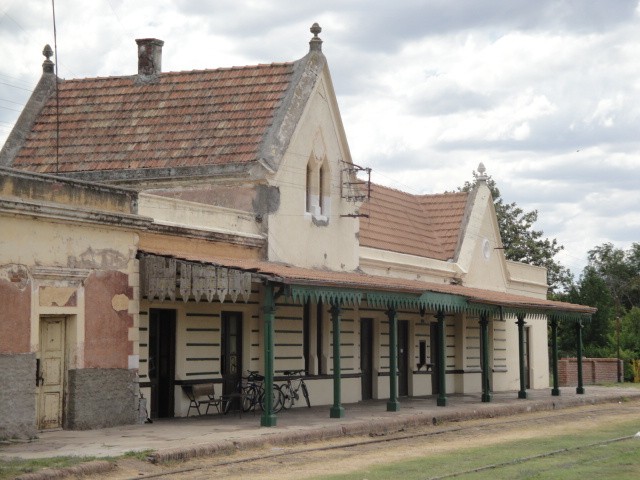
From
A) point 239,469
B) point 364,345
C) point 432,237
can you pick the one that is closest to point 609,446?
point 239,469

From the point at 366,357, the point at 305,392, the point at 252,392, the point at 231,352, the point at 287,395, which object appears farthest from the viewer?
the point at 366,357

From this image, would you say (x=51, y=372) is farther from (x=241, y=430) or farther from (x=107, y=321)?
(x=241, y=430)

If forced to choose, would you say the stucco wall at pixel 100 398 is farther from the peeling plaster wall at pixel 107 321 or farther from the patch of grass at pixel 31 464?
the patch of grass at pixel 31 464

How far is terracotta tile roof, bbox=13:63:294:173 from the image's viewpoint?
82.6 ft

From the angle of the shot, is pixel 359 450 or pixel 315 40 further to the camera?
pixel 315 40

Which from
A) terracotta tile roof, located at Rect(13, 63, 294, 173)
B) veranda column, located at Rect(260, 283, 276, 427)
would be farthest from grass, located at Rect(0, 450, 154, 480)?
terracotta tile roof, located at Rect(13, 63, 294, 173)

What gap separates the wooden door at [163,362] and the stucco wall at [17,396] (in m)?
4.41

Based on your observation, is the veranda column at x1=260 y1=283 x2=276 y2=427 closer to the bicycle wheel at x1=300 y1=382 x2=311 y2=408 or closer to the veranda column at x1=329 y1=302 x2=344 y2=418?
the veranda column at x1=329 y1=302 x2=344 y2=418

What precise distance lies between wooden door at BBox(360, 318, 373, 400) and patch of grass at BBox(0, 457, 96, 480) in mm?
15114

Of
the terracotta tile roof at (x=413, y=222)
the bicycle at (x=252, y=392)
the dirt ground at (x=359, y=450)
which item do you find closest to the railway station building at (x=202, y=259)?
the terracotta tile roof at (x=413, y=222)

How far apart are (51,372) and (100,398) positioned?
0.97 m

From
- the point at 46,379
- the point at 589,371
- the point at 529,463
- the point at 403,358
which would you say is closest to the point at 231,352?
the point at 46,379

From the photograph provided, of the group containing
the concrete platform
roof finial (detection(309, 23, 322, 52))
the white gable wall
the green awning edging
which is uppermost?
roof finial (detection(309, 23, 322, 52))

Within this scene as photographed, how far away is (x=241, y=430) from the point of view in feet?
62.3
